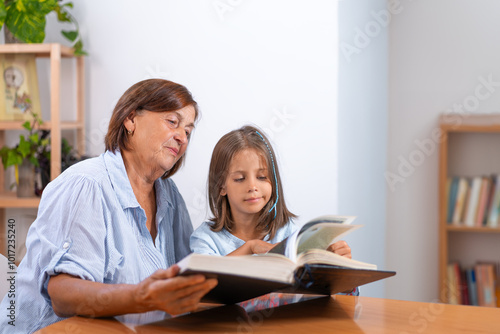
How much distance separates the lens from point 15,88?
8.24ft

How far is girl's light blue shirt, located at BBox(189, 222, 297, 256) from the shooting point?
1.53m

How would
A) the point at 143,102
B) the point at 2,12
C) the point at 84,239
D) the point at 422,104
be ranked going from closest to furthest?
the point at 84,239 < the point at 143,102 < the point at 2,12 < the point at 422,104

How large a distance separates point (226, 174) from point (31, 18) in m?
1.32

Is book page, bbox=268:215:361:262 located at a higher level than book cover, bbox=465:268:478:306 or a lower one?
higher

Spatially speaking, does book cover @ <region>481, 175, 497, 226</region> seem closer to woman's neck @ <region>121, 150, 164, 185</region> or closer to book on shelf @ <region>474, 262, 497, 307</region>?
book on shelf @ <region>474, 262, 497, 307</region>

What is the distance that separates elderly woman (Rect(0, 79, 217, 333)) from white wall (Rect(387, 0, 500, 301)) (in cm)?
195

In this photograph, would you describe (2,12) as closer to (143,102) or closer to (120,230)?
(143,102)

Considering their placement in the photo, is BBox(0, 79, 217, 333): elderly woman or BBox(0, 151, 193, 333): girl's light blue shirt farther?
BBox(0, 151, 193, 333): girl's light blue shirt

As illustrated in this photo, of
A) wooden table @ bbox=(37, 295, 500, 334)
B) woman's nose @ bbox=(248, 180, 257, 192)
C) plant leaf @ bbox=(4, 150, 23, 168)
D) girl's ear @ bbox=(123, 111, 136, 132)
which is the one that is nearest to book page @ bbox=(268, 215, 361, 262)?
wooden table @ bbox=(37, 295, 500, 334)

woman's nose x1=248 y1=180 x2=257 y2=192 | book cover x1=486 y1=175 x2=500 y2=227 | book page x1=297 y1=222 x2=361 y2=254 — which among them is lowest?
book cover x1=486 y1=175 x2=500 y2=227

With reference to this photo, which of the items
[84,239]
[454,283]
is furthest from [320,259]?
[454,283]

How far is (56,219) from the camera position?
3.88ft

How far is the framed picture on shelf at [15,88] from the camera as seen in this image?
251 centimetres

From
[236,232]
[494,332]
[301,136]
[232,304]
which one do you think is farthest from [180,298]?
[301,136]
